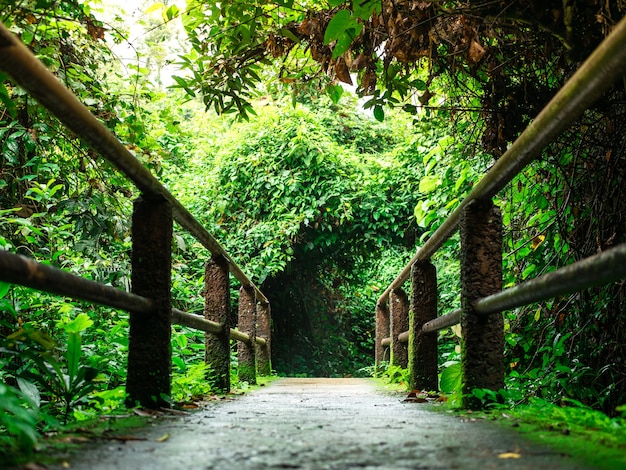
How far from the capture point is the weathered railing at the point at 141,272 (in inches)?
56.8

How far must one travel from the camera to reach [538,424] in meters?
1.79

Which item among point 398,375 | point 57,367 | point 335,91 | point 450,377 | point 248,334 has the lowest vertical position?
point 398,375

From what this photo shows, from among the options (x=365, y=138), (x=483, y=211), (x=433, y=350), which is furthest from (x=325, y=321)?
(x=483, y=211)

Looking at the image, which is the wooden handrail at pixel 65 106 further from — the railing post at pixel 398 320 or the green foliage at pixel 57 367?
the railing post at pixel 398 320

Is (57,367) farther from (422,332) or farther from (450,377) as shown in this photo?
(422,332)

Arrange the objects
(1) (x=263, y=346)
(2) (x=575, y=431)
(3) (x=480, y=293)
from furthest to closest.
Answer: (1) (x=263, y=346)
(3) (x=480, y=293)
(2) (x=575, y=431)

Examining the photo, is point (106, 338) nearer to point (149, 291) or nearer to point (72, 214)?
point (72, 214)

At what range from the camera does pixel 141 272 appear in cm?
245

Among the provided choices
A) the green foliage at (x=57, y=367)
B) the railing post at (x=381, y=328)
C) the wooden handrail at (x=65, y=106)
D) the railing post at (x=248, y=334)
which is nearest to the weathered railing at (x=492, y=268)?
the wooden handrail at (x=65, y=106)

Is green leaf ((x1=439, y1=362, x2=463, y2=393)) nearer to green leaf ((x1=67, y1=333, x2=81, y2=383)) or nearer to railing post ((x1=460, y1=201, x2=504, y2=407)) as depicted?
railing post ((x1=460, y1=201, x2=504, y2=407))

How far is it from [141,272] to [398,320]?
370 centimetres

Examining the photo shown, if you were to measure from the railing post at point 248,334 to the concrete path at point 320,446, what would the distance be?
3525 mm

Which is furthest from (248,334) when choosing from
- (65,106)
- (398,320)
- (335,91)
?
(65,106)

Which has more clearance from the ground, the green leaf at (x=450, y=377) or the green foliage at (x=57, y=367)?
the green foliage at (x=57, y=367)
